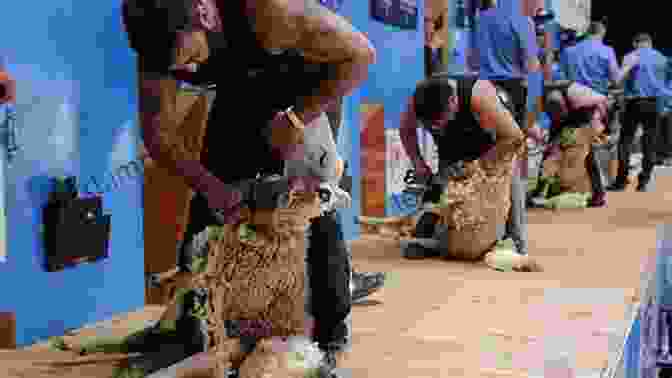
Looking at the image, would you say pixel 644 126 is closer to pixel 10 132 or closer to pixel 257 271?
pixel 10 132

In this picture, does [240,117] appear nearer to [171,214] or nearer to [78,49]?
[78,49]

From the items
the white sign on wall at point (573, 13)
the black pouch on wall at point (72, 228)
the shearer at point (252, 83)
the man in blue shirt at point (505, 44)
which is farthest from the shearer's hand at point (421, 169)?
the white sign on wall at point (573, 13)

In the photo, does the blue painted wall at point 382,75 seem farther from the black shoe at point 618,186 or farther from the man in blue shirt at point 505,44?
the black shoe at point 618,186

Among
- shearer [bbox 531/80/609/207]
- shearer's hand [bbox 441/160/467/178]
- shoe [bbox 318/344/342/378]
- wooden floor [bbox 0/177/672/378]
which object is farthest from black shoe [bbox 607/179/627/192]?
shoe [bbox 318/344/342/378]

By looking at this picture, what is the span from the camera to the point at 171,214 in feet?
10.5

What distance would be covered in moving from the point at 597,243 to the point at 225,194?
10.3 feet

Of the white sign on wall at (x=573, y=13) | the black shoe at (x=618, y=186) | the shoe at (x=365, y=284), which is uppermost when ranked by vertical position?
the white sign on wall at (x=573, y=13)

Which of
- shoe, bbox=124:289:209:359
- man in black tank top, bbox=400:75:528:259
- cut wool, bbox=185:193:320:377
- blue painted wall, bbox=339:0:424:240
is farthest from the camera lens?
blue painted wall, bbox=339:0:424:240

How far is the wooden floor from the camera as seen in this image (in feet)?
7.65

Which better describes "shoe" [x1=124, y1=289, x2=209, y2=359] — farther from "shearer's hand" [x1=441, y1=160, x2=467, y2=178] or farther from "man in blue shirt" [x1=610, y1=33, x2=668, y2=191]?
"man in blue shirt" [x1=610, y1=33, x2=668, y2=191]

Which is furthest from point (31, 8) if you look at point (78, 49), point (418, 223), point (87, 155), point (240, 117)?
point (418, 223)

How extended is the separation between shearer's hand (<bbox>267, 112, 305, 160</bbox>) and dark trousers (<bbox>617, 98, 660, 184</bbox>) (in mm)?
6190

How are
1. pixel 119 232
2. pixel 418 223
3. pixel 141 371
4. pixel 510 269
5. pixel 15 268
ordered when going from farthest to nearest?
pixel 418 223 → pixel 510 269 → pixel 119 232 → pixel 15 268 → pixel 141 371

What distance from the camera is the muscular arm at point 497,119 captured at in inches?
149
